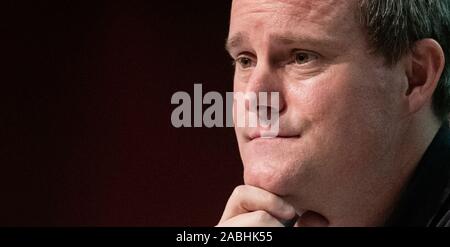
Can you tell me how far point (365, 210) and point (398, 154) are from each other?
10 centimetres

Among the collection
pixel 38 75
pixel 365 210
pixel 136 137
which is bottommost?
pixel 365 210

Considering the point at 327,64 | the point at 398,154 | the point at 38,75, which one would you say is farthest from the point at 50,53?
the point at 398,154

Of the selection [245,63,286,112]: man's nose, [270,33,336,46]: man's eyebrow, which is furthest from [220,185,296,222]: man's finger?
[270,33,336,46]: man's eyebrow

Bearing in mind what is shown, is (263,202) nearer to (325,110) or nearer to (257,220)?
(257,220)

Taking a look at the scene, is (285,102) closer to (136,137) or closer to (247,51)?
(247,51)

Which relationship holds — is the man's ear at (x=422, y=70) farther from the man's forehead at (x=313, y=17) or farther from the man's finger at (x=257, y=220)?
the man's finger at (x=257, y=220)

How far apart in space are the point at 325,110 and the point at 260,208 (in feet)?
0.60

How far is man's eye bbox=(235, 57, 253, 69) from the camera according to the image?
1243mm

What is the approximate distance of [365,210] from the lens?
1.22m

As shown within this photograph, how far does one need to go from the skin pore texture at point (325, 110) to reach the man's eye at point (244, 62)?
0.10 ft

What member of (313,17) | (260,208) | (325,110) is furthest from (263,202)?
(313,17)

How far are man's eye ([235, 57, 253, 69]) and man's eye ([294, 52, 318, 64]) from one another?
0.09 metres

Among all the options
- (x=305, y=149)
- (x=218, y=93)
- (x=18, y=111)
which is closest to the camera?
(x=305, y=149)

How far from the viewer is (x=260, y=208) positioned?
3.85ft
